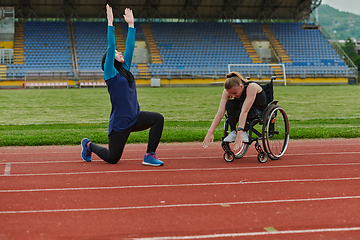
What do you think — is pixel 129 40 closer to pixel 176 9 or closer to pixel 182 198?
pixel 182 198

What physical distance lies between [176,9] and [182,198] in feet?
135

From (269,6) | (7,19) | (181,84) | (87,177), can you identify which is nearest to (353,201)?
(87,177)

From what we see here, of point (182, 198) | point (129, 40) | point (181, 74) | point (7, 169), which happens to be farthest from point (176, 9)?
point (182, 198)

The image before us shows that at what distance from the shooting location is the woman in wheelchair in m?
5.54

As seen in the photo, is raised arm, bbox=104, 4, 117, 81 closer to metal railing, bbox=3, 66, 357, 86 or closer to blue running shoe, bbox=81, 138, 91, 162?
blue running shoe, bbox=81, 138, 91, 162

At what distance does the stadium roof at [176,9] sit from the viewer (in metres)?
40.5

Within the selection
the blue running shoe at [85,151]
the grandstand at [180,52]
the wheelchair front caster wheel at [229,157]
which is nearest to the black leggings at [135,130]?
the blue running shoe at [85,151]

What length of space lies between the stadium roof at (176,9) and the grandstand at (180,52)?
29.9 inches

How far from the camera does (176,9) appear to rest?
43188 mm

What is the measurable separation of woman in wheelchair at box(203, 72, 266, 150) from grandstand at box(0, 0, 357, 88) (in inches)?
1146

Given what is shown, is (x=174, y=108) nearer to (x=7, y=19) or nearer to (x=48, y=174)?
(x=48, y=174)

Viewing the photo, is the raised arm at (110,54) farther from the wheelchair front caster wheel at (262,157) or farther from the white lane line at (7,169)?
the wheelchair front caster wheel at (262,157)

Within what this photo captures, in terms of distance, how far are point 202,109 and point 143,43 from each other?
85.6ft

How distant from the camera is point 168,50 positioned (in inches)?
1561
